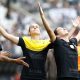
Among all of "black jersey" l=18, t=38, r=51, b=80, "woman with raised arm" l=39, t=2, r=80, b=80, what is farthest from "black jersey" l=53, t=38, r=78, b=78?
"black jersey" l=18, t=38, r=51, b=80

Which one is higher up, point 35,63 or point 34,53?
point 34,53

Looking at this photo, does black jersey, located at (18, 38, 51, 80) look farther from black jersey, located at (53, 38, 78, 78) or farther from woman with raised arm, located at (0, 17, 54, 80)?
black jersey, located at (53, 38, 78, 78)

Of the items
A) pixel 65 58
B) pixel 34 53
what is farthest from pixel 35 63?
pixel 65 58

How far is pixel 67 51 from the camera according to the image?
10344 millimetres

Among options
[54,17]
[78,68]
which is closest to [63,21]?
[54,17]

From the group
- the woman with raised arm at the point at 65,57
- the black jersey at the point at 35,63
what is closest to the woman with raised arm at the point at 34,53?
the black jersey at the point at 35,63

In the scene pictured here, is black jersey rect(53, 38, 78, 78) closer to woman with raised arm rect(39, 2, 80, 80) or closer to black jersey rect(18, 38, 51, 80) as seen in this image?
woman with raised arm rect(39, 2, 80, 80)

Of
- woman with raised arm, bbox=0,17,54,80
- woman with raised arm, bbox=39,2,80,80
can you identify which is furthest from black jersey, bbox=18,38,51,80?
woman with raised arm, bbox=39,2,80,80

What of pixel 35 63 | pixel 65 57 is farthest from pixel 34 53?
pixel 65 57

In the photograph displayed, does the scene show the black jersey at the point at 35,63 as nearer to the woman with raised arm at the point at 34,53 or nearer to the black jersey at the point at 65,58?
the woman with raised arm at the point at 34,53

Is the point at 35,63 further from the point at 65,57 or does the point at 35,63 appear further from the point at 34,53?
the point at 65,57

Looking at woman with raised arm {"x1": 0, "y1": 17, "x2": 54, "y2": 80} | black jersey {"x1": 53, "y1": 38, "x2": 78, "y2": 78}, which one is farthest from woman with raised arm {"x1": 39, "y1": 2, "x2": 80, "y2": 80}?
woman with raised arm {"x1": 0, "y1": 17, "x2": 54, "y2": 80}

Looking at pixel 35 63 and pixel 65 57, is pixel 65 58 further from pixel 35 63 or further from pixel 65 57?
pixel 35 63

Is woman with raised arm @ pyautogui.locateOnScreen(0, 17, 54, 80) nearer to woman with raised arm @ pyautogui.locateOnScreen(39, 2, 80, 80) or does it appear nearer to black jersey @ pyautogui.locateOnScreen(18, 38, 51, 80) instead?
black jersey @ pyautogui.locateOnScreen(18, 38, 51, 80)
